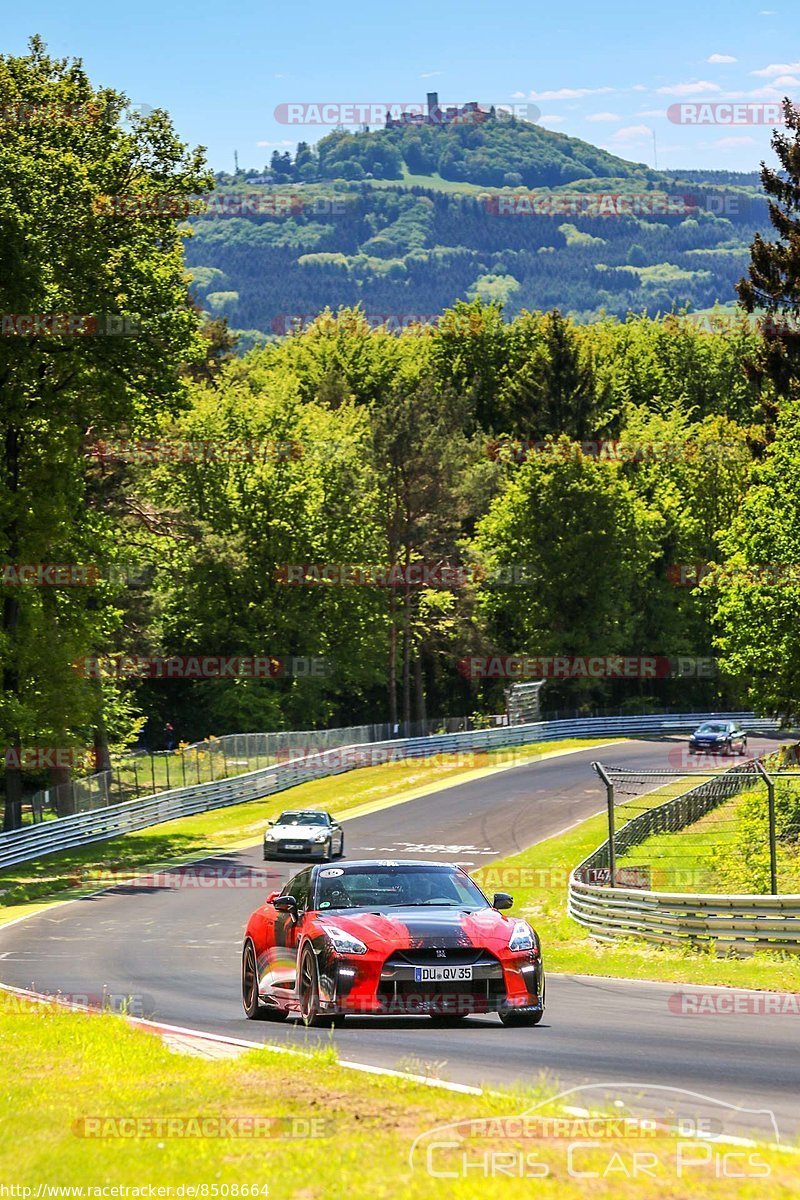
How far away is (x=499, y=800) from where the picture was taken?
171 feet

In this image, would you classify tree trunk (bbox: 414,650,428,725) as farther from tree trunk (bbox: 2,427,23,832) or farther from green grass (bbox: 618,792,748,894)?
green grass (bbox: 618,792,748,894)

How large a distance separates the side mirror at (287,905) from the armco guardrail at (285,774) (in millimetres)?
28568

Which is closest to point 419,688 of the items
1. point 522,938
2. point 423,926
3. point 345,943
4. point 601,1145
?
point 522,938

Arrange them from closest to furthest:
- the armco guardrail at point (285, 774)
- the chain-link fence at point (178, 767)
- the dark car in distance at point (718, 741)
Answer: the armco guardrail at point (285, 774) < the chain-link fence at point (178, 767) < the dark car in distance at point (718, 741)

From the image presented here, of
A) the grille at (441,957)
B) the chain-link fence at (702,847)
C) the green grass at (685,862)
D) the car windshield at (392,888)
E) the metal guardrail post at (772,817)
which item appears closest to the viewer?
the grille at (441,957)

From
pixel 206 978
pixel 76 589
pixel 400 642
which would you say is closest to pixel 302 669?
pixel 400 642

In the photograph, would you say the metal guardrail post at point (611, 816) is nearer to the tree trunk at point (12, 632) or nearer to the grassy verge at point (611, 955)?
the grassy verge at point (611, 955)

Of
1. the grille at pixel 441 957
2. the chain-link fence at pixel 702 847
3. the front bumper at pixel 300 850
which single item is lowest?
the front bumper at pixel 300 850

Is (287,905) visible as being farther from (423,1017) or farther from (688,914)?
(688,914)

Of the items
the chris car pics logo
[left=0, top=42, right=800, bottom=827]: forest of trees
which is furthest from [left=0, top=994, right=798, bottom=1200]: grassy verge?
[left=0, top=42, right=800, bottom=827]: forest of trees

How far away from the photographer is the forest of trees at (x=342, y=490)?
1694 inches

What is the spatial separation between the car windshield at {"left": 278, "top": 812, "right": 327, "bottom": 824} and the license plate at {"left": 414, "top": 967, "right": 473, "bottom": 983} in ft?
93.8

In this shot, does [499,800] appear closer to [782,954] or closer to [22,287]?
[22,287]

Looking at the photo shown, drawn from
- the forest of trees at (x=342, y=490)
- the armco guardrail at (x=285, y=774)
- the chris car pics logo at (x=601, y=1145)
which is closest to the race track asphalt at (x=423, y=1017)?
the chris car pics logo at (x=601, y=1145)
